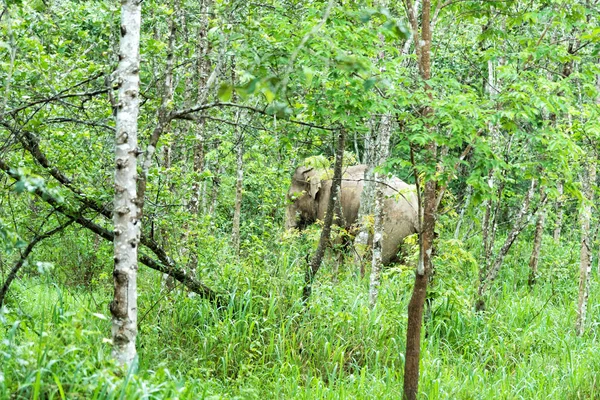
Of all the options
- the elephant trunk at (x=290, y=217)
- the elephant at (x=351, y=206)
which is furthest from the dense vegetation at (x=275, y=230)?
the elephant trunk at (x=290, y=217)

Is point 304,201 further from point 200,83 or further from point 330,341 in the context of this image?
point 330,341

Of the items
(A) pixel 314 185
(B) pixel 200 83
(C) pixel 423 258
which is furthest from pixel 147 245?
(A) pixel 314 185

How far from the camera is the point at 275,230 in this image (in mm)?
9578

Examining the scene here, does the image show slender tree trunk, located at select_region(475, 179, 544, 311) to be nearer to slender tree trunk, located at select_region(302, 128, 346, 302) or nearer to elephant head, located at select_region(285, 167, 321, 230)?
slender tree trunk, located at select_region(302, 128, 346, 302)

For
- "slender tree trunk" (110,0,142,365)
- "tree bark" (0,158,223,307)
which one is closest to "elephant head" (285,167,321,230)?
"tree bark" (0,158,223,307)

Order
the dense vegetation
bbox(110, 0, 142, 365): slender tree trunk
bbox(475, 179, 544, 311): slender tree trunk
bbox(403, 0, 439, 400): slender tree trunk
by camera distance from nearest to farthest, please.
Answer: bbox(110, 0, 142, 365): slender tree trunk, the dense vegetation, bbox(403, 0, 439, 400): slender tree trunk, bbox(475, 179, 544, 311): slender tree trunk

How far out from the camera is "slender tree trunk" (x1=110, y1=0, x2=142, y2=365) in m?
4.69

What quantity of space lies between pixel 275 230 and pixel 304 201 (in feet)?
20.6

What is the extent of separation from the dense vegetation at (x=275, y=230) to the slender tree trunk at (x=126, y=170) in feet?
0.40

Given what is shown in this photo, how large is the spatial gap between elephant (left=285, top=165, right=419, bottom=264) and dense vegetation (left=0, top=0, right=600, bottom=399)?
438 cm

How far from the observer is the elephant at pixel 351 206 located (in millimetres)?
13953

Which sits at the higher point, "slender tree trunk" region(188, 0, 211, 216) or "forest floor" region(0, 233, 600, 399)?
"slender tree trunk" region(188, 0, 211, 216)

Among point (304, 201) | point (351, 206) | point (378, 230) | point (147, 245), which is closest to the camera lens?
point (147, 245)

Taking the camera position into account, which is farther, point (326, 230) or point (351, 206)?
point (351, 206)
